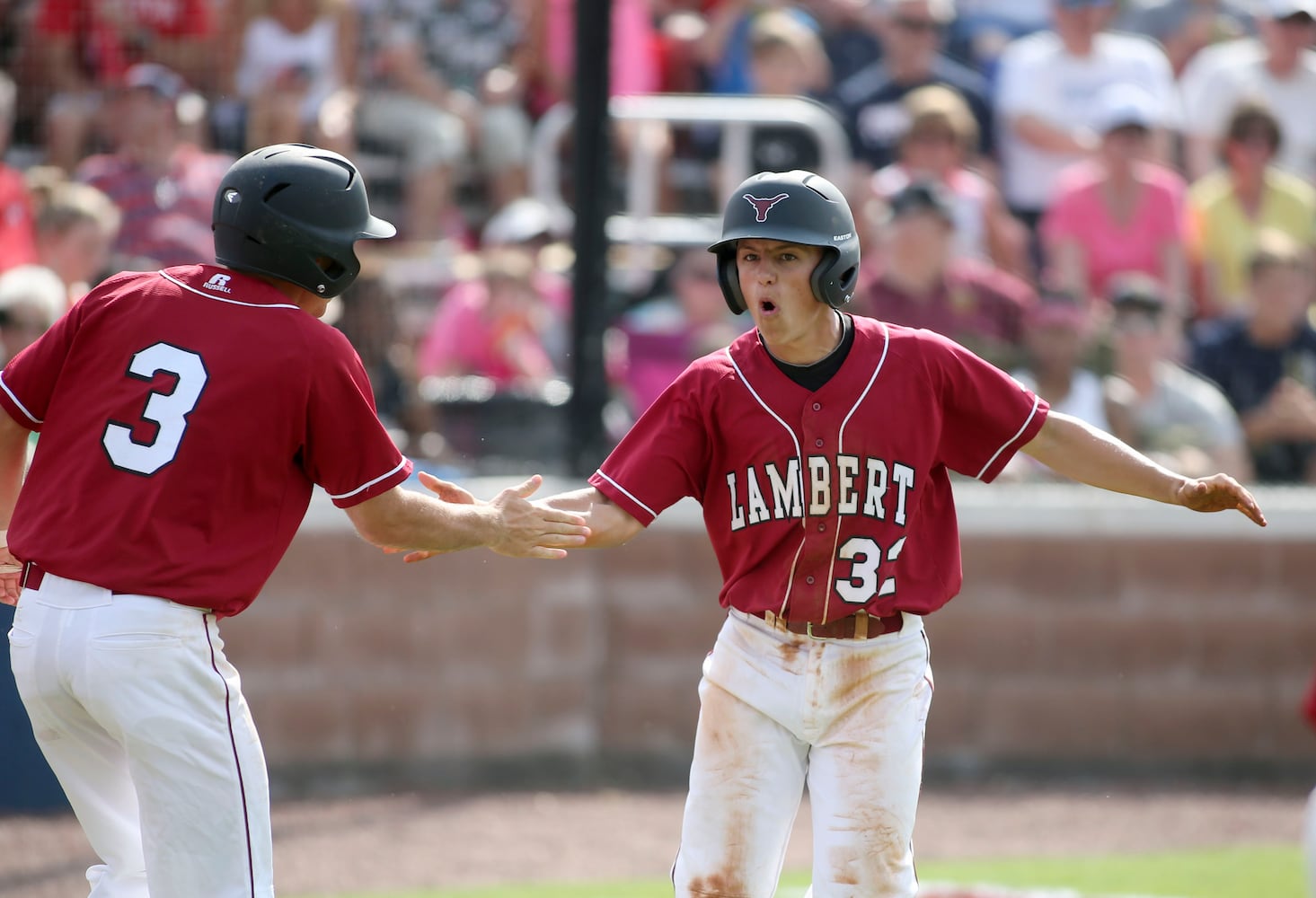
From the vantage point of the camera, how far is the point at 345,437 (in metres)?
3.85

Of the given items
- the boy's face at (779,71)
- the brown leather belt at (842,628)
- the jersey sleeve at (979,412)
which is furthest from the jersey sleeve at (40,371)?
the boy's face at (779,71)

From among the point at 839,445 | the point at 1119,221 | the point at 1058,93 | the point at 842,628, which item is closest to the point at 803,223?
the point at 839,445

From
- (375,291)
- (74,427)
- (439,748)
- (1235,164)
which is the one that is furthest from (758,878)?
(1235,164)

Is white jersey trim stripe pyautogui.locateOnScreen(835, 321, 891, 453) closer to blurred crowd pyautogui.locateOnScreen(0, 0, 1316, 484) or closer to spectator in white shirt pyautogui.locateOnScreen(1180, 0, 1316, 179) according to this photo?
blurred crowd pyautogui.locateOnScreen(0, 0, 1316, 484)

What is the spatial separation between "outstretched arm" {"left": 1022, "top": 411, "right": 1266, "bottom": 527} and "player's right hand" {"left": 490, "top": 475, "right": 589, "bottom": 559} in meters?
1.19

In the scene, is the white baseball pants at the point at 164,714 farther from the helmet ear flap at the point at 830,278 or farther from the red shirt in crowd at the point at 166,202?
the red shirt in crowd at the point at 166,202

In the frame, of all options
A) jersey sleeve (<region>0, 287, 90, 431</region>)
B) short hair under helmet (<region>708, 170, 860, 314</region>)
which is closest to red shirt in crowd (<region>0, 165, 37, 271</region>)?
jersey sleeve (<region>0, 287, 90, 431</region>)

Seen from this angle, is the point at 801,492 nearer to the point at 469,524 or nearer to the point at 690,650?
the point at 469,524

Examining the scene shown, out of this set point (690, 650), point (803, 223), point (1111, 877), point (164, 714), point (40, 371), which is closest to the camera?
point (164, 714)

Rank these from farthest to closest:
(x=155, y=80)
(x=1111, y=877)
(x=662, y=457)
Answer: (x=155, y=80) → (x=1111, y=877) → (x=662, y=457)

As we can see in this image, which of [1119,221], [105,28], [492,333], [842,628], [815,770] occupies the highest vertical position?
[105,28]

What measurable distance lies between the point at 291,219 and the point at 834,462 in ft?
4.65

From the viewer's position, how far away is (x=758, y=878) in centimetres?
406

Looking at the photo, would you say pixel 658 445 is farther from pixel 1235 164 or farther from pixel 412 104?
pixel 1235 164
